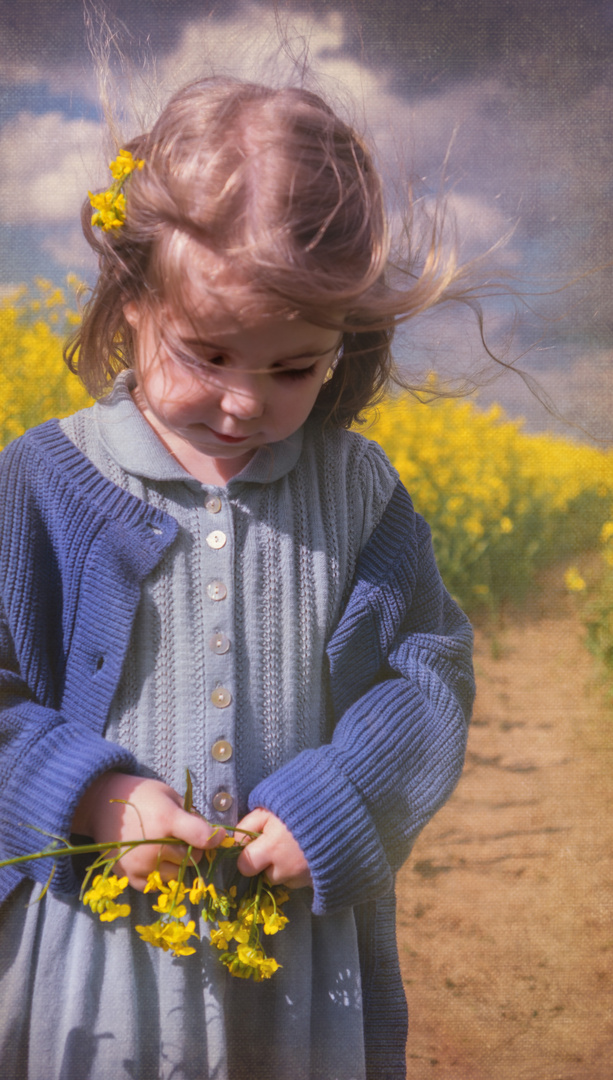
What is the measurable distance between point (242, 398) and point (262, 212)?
0.52ft

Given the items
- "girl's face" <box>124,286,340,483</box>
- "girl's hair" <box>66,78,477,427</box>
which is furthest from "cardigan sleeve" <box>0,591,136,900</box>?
"girl's hair" <box>66,78,477,427</box>

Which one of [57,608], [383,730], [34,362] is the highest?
[34,362]

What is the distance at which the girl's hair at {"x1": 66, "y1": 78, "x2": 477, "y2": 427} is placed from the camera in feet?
2.23

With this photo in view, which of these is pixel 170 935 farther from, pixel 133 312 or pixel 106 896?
pixel 133 312

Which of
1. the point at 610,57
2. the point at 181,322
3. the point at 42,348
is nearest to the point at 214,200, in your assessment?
the point at 181,322

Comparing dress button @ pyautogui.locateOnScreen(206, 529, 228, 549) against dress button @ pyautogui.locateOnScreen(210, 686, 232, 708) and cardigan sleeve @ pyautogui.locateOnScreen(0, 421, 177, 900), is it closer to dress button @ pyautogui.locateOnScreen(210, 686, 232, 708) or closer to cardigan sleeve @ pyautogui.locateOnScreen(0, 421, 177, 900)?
cardigan sleeve @ pyautogui.locateOnScreen(0, 421, 177, 900)

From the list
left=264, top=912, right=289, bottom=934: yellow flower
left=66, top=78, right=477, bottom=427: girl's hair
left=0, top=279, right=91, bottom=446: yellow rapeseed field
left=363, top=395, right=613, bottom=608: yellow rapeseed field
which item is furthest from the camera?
Result: left=363, top=395, right=613, bottom=608: yellow rapeseed field

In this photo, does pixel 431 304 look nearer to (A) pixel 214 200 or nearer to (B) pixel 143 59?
(A) pixel 214 200

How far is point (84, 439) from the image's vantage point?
2.71 ft

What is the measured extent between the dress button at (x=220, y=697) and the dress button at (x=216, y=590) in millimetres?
90

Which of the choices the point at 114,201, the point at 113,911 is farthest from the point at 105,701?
the point at 114,201

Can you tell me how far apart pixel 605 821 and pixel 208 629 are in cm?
76

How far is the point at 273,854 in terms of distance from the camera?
0.80 m

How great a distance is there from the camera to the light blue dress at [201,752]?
0.80 m
